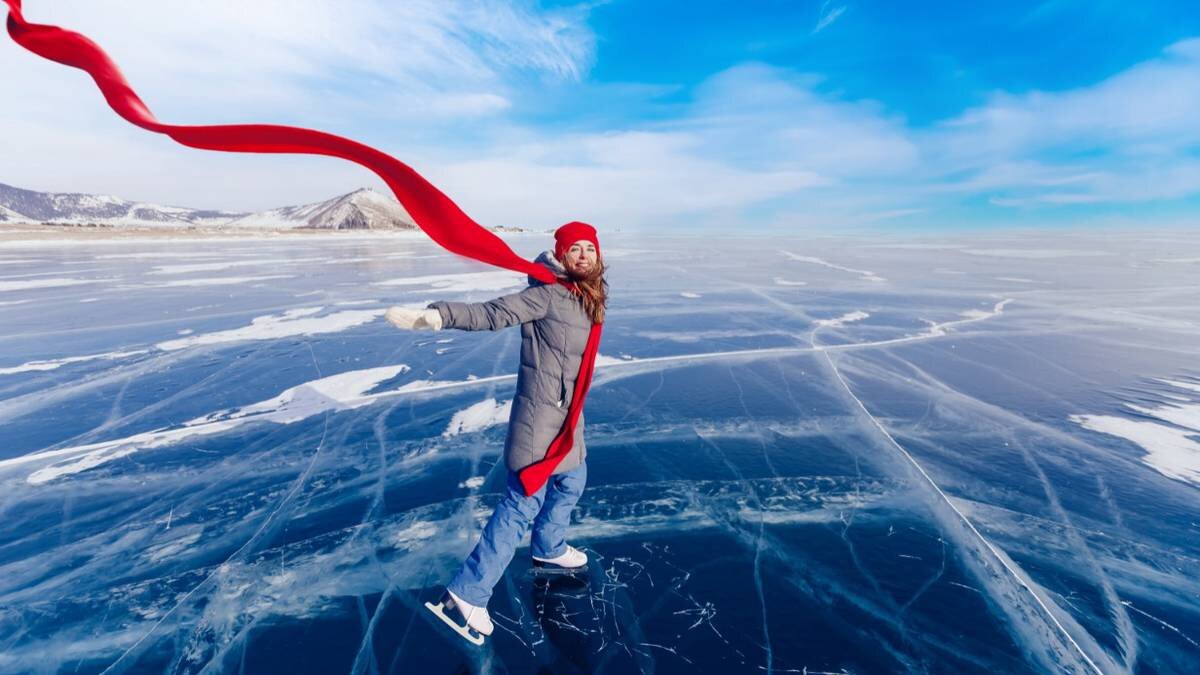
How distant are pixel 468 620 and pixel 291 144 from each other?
6.12 feet


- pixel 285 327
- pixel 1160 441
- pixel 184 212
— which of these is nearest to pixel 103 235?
pixel 285 327

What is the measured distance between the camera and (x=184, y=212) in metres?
136

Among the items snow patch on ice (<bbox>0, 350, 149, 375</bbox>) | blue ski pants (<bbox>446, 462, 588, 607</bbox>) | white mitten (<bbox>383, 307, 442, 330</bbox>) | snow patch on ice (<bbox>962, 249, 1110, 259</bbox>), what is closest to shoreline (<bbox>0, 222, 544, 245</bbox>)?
snow patch on ice (<bbox>0, 350, 149, 375</bbox>)

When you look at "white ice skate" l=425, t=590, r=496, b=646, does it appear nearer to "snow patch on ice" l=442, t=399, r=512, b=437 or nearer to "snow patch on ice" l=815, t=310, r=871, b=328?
"snow patch on ice" l=442, t=399, r=512, b=437

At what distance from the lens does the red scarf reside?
158cm

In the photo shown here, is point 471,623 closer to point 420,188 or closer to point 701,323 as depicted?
point 420,188

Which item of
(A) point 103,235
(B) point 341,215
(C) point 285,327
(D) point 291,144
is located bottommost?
(A) point 103,235

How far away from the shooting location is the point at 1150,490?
3.12 meters

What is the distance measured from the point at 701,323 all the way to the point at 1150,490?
5164mm

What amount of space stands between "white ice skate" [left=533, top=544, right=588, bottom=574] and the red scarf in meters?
0.58

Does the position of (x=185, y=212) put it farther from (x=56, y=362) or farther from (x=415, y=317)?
(x=415, y=317)

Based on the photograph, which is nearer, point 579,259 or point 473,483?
point 579,259

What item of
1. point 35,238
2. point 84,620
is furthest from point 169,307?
point 35,238

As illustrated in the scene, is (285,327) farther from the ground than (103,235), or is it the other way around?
(285,327)
